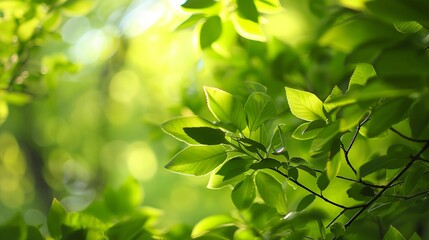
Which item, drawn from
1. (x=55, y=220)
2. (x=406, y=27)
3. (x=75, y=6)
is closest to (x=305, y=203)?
(x=406, y=27)

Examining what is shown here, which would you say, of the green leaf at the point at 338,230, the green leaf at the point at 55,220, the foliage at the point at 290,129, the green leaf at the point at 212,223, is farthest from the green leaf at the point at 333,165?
the green leaf at the point at 55,220

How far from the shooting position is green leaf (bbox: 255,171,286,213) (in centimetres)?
76

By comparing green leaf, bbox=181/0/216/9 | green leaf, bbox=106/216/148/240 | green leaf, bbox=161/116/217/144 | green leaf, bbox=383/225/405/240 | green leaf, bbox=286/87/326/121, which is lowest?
green leaf, bbox=106/216/148/240

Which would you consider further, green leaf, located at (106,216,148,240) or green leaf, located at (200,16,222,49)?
green leaf, located at (200,16,222,49)

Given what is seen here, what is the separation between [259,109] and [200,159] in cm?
11

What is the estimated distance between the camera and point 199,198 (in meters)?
3.98

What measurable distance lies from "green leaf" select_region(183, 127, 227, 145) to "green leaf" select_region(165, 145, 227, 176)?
0.04 metres

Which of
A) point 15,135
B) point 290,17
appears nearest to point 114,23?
point 15,135

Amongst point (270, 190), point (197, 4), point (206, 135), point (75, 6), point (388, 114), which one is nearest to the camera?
point (388, 114)

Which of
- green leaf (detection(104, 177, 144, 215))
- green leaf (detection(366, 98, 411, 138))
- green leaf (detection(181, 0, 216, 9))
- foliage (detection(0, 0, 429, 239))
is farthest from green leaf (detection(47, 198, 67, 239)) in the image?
green leaf (detection(366, 98, 411, 138))

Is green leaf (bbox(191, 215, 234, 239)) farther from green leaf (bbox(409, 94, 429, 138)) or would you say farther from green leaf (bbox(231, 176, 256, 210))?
green leaf (bbox(409, 94, 429, 138))

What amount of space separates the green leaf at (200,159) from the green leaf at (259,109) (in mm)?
61

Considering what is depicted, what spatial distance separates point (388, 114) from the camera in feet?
1.82

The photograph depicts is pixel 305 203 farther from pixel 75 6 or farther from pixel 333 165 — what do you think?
pixel 75 6
